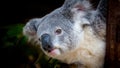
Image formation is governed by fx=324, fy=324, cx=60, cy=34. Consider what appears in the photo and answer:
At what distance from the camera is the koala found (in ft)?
6.29

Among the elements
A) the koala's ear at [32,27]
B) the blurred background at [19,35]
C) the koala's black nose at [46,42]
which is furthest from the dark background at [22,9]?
the koala's black nose at [46,42]

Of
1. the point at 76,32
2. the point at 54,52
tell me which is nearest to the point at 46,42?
the point at 54,52

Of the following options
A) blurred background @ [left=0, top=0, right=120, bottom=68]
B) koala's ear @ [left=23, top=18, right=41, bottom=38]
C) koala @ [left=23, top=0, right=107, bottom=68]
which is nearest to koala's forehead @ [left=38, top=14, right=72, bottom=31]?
koala @ [left=23, top=0, right=107, bottom=68]

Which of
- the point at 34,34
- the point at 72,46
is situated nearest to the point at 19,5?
the point at 34,34

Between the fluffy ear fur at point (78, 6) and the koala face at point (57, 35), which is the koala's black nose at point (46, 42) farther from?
the fluffy ear fur at point (78, 6)

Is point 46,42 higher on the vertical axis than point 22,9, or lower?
higher

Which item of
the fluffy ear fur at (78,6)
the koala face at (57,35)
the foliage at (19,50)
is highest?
the fluffy ear fur at (78,6)

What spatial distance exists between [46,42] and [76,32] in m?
0.21

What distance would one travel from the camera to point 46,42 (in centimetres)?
187

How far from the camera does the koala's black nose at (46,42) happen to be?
6.10 ft

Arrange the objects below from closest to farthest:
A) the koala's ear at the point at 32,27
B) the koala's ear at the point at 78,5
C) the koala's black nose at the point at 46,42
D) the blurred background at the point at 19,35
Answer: the koala's black nose at the point at 46,42 → the koala's ear at the point at 78,5 → the koala's ear at the point at 32,27 → the blurred background at the point at 19,35

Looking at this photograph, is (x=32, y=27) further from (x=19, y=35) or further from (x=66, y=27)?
(x=19, y=35)

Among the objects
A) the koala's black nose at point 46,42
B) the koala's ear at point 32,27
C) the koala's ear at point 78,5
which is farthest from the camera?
the koala's ear at point 32,27

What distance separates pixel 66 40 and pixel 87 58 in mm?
235
